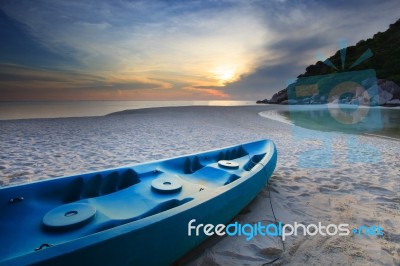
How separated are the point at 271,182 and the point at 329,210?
111 centimetres

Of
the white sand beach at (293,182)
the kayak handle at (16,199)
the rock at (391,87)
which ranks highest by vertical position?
the rock at (391,87)

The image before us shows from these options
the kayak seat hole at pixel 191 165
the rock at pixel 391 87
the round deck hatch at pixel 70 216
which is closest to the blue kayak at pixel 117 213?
the round deck hatch at pixel 70 216

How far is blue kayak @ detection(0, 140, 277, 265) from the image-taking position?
4.65 feet

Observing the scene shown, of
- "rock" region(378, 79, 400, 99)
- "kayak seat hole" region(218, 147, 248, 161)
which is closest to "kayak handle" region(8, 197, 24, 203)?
"kayak seat hole" region(218, 147, 248, 161)

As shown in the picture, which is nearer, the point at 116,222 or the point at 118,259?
the point at 118,259

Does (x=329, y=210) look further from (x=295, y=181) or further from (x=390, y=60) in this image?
(x=390, y=60)

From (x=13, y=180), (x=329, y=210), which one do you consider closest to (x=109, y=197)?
(x=13, y=180)

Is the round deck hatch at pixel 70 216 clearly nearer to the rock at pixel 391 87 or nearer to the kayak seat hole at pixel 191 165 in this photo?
the kayak seat hole at pixel 191 165

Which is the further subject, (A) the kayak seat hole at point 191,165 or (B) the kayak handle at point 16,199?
(A) the kayak seat hole at point 191,165

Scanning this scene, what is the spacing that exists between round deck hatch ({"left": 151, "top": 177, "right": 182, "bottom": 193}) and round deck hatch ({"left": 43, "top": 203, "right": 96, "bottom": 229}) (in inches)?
29.6

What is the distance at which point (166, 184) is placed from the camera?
108 inches

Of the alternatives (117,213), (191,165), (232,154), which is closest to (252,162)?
(232,154)

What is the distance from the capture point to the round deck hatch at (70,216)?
187 centimetres

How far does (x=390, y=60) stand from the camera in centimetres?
4450
